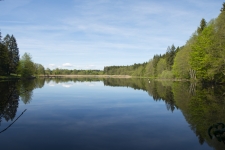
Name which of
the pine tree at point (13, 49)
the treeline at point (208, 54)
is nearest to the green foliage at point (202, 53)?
the treeline at point (208, 54)

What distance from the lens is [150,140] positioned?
9898mm

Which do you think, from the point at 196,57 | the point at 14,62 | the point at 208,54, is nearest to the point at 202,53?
the point at 196,57

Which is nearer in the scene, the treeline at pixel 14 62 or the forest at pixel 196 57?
the forest at pixel 196 57

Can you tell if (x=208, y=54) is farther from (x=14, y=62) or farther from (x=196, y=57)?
(x=14, y=62)

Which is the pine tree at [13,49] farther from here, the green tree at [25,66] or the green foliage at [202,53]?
the green foliage at [202,53]

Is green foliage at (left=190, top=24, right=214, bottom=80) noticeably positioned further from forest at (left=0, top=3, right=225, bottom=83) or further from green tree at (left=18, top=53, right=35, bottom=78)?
green tree at (left=18, top=53, right=35, bottom=78)

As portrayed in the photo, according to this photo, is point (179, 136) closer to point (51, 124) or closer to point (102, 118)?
point (102, 118)

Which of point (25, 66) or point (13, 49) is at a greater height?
point (13, 49)

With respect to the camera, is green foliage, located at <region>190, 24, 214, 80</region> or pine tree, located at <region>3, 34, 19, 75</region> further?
pine tree, located at <region>3, 34, 19, 75</region>

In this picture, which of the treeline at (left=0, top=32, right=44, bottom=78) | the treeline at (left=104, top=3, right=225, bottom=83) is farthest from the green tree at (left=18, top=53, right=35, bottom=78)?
the treeline at (left=104, top=3, right=225, bottom=83)

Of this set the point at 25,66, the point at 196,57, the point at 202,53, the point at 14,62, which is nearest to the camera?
the point at 202,53

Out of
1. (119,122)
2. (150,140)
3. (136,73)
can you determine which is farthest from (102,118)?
(136,73)

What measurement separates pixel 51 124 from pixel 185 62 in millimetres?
58211

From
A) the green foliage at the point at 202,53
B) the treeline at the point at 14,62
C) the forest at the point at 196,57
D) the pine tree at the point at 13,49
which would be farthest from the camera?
the pine tree at the point at 13,49
